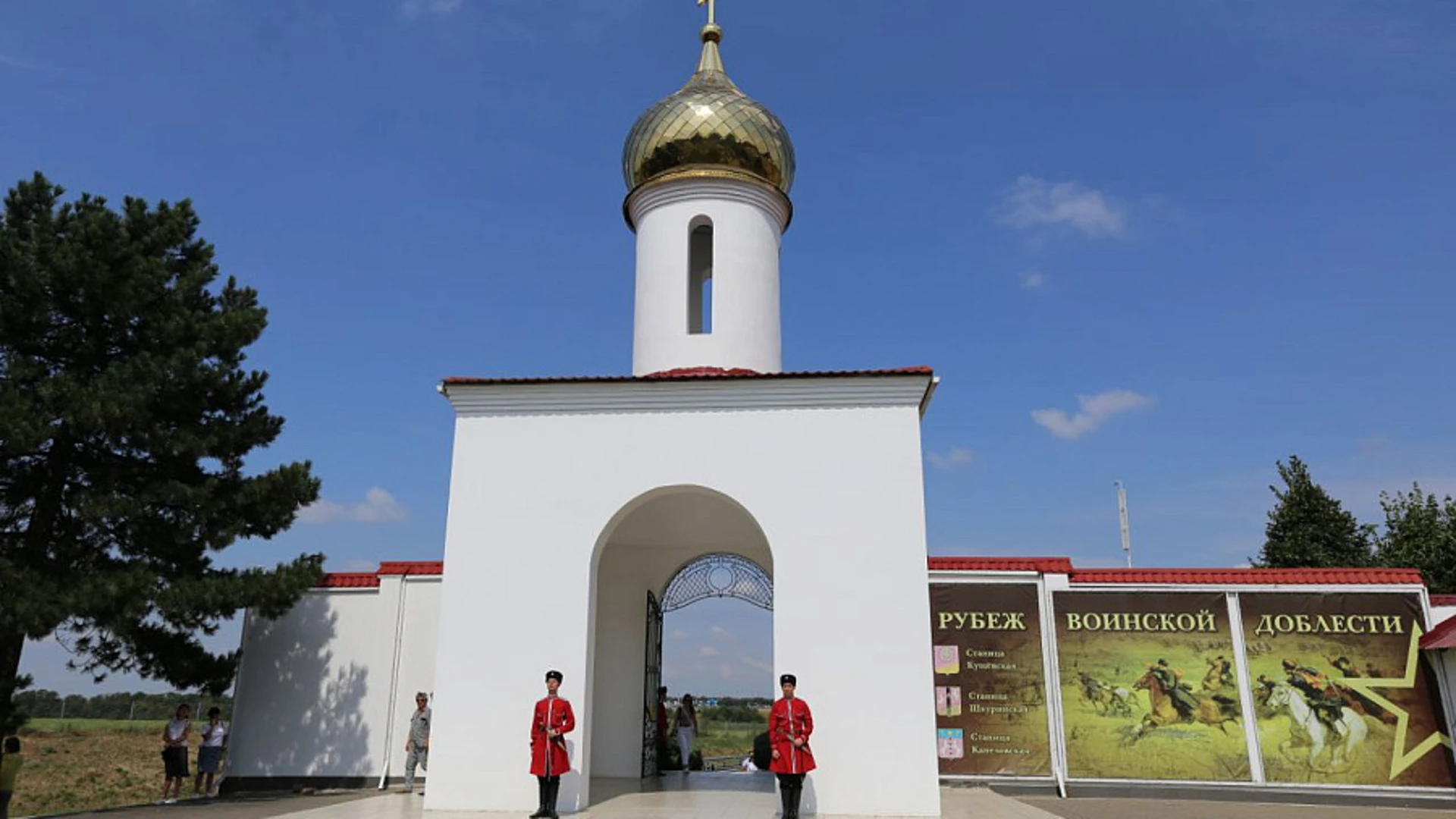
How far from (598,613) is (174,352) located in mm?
6580

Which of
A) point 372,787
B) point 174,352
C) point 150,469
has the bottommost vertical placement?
point 372,787

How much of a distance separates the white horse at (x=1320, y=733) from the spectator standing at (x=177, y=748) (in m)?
14.4

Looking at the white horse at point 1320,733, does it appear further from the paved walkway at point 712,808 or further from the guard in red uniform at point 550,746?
the guard in red uniform at point 550,746

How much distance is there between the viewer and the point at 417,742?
39.6 feet

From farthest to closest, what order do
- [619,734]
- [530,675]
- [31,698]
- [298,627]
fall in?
[298,627] < [619,734] < [31,698] < [530,675]

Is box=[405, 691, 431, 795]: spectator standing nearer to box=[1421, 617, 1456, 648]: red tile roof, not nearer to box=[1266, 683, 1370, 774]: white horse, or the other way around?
box=[1266, 683, 1370, 774]: white horse

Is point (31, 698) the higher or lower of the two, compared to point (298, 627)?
lower

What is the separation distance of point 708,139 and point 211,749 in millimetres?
10816

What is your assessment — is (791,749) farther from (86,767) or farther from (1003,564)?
(86,767)

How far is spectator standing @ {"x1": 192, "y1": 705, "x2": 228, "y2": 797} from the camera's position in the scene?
40.5 ft

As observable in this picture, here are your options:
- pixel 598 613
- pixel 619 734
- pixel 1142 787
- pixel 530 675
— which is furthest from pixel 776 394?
pixel 1142 787

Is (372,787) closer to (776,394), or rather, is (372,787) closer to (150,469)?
(150,469)

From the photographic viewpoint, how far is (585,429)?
984 cm

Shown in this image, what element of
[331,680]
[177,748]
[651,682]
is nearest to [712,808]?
[651,682]
